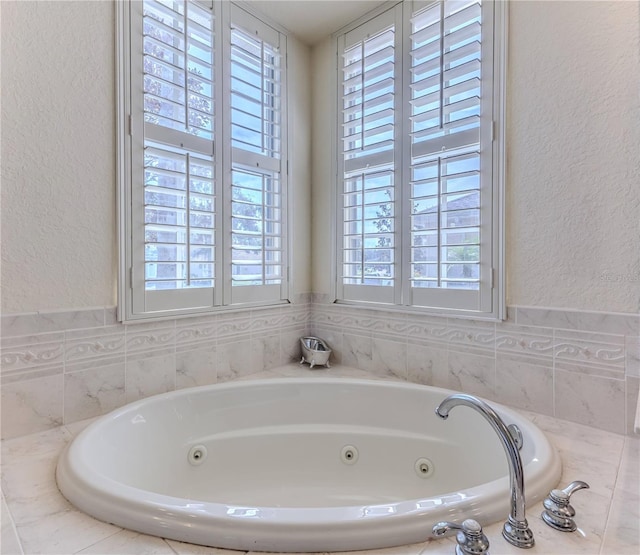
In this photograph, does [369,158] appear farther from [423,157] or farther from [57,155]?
[57,155]

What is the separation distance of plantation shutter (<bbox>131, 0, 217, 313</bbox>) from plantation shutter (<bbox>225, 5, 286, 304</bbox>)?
16cm

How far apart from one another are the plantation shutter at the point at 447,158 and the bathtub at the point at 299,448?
58 centimetres

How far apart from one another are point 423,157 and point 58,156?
164cm

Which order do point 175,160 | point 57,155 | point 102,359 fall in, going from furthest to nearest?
point 175,160, point 102,359, point 57,155

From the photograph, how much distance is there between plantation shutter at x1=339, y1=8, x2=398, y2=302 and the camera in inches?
80.2

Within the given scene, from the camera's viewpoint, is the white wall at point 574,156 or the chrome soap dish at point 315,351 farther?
the chrome soap dish at point 315,351

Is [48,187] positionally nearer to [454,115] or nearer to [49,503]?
[49,503]

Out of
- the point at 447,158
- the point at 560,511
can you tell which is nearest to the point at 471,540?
the point at 560,511

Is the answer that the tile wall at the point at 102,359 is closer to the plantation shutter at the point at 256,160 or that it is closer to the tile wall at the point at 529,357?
the plantation shutter at the point at 256,160

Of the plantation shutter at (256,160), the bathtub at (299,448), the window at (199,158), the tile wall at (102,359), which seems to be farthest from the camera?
the plantation shutter at (256,160)

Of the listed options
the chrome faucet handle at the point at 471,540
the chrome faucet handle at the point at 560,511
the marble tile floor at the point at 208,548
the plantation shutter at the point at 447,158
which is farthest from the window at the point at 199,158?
the chrome faucet handle at the point at 560,511

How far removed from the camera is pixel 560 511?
2.76 feet

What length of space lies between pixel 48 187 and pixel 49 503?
3.56ft

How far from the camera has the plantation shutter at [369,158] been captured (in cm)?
204
